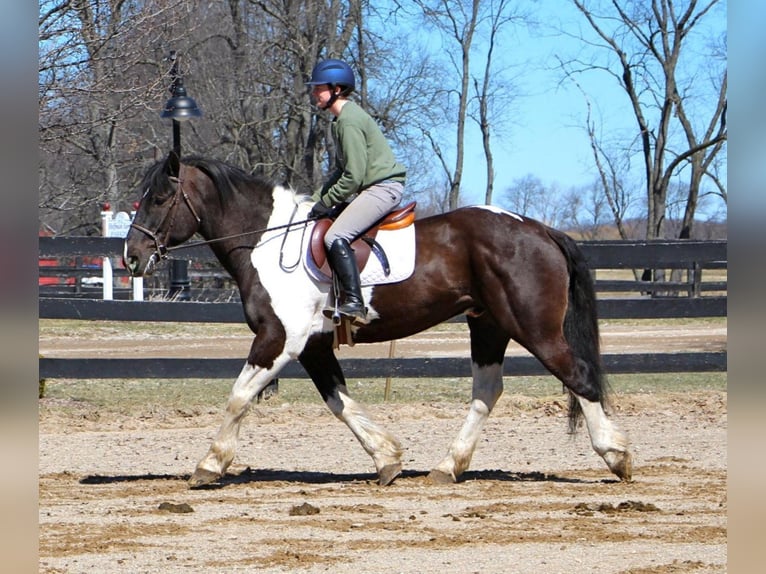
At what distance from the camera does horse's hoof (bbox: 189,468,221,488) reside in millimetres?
7156

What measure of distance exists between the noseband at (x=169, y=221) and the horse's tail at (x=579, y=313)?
2.57m

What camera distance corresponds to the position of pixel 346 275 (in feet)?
23.3

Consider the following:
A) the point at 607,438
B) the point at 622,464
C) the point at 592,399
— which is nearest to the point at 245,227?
the point at 592,399

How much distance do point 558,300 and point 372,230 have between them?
136cm

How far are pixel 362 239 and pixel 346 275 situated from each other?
34 centimetres

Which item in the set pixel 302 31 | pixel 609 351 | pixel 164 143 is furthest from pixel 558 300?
pixel 164 143

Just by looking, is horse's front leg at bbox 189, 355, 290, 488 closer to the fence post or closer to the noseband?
the noseband

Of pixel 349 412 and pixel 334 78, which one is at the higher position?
pixel 334 78

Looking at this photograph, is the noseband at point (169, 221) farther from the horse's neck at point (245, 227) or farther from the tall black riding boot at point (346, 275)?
the tall black riding boot at point (346, 275)

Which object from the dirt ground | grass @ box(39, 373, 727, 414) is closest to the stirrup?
the dirt ground

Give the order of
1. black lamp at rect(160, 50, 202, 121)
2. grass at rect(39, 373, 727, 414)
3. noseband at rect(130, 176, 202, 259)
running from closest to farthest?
noseband at rect(130, 176, 202, 259), grass at rect(39, 373, 727, 414), black lamp at rect(160, 50, 202, 121)

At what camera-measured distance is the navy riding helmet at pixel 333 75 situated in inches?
284

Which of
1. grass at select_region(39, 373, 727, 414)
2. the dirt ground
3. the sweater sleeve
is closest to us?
the dirt ground

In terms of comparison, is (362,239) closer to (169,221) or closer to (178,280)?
(169,221)
